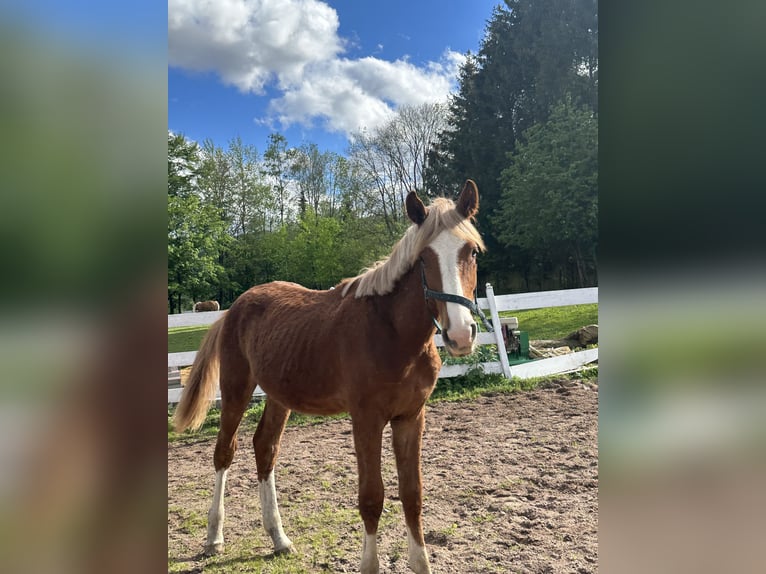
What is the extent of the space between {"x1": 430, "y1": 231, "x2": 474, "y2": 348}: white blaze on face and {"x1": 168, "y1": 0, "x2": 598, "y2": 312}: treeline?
2.70m

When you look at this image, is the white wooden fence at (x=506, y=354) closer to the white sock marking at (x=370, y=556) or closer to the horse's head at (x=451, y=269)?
the white sock marking at (x=370, y=556)

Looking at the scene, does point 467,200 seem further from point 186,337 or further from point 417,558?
point 186,337

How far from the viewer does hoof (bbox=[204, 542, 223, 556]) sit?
2.58m

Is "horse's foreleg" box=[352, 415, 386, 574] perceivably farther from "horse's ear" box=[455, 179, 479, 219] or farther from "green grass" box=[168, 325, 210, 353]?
"green grass" box=[168, 325, 210, 353]

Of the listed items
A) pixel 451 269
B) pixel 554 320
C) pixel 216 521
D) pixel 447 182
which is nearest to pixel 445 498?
pixel 216 521

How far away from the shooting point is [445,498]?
124 inches

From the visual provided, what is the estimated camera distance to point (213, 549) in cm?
259

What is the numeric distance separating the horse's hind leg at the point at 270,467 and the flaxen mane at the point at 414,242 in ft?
3.68

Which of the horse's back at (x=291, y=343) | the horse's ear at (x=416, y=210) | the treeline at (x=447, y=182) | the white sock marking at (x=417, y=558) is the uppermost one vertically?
the treeline at (x=447, y=182)

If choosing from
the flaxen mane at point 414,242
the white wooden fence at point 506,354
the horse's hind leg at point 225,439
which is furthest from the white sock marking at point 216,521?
the white wooden fence at point 506,354

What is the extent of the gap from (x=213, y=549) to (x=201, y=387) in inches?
40.1

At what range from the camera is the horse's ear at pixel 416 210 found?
207cm

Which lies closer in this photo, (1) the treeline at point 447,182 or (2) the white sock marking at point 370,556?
(2) the white sock marking at point 370,556
